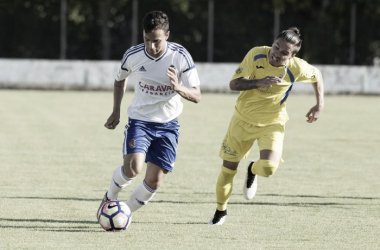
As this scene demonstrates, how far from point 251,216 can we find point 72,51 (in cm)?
2309

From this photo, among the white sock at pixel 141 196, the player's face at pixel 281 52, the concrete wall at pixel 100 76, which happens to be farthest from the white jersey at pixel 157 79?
the concrete wall at pixel 100 76

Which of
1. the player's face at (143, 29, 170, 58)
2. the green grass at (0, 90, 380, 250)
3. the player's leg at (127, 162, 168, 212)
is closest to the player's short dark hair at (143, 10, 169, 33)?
the player's face at (143, 29, 170, 58)

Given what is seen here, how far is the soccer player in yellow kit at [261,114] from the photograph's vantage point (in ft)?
24.3

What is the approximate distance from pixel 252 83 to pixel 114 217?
1589 millimetres

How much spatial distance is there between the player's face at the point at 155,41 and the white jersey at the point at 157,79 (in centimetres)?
14

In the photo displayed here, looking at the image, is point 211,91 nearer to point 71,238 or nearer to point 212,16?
point 212,16

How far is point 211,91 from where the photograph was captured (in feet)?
94.2

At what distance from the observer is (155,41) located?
6.84m

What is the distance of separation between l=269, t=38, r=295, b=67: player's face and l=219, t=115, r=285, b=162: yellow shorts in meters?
0.62

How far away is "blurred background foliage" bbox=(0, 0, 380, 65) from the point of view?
3014 centimetres

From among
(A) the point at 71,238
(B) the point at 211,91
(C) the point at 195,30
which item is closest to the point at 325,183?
(A) the point at 71,238

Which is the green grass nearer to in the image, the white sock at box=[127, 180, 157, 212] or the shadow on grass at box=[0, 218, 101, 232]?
the shadow on grass at box=[0, 218, 101, 232]

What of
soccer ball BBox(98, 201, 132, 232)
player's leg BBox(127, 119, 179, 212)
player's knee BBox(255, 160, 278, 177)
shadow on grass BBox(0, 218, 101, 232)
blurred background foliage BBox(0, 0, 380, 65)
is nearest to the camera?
soccer ball BBox(98, 201, 132, 232)

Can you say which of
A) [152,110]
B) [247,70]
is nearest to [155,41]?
[152,110]
